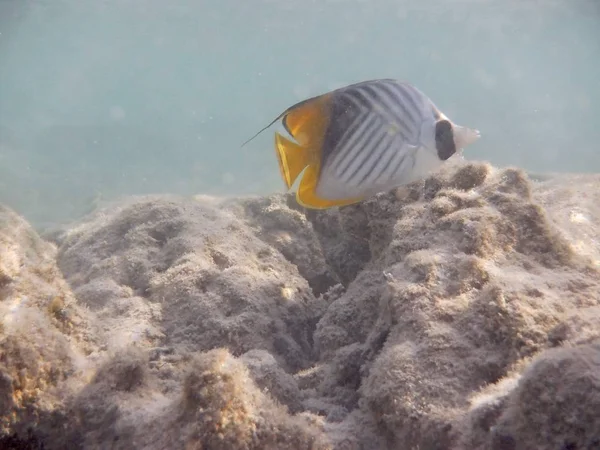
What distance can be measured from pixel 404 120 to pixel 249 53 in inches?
3580

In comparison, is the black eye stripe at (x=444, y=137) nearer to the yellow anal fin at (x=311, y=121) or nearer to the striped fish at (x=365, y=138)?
the striped fish at (x=365, y=138)

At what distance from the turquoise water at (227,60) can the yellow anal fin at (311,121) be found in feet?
47.5

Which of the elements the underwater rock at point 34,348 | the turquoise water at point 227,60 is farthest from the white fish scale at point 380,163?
the turquoise water at point 227,60

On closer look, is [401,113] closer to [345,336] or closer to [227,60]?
[345,336]

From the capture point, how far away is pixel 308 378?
2.32 m

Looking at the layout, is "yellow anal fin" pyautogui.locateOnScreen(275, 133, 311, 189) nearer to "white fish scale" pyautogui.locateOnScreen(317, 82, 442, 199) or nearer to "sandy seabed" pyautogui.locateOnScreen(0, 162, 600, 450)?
"white fish scale" pyautogui.locateOnScreen(317, 82, 442, 199)

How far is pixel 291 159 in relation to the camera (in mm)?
1744

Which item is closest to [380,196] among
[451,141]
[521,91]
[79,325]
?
[451,141]

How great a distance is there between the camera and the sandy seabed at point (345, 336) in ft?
4.87

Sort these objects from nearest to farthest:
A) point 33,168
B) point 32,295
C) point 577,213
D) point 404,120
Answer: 1. point 404,120
2. point 32,295
3. point 577,213
4. point 33,168

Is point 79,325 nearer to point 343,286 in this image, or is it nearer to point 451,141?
point 343,286

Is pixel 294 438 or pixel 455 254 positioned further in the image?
pixel 455 254

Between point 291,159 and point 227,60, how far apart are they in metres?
104

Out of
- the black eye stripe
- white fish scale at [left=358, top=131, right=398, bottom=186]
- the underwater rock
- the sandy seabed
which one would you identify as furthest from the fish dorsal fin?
the underwater rock
